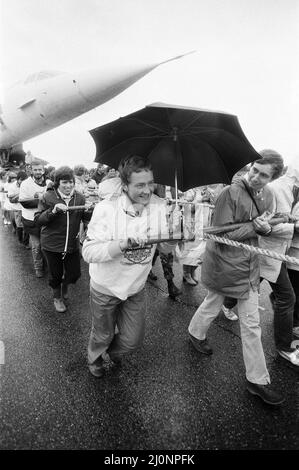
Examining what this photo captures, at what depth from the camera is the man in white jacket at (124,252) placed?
1878mm

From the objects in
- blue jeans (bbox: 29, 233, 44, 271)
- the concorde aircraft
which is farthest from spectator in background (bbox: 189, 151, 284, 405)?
the concorde aircraft

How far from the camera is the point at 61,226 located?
347cm

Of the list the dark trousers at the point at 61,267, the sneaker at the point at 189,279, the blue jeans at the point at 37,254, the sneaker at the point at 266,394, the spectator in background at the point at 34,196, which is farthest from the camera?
the blue jeans at the point at 37,254

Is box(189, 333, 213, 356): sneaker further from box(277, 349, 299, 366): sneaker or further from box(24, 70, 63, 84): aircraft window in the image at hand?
box(24, 70, 63, 84): aircraft window

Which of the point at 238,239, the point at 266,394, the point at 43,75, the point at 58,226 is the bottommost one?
the point at 266,394

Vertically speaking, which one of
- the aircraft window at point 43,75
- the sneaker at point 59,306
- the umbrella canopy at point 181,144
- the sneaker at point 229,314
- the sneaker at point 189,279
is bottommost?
the sneaker at point 189,279

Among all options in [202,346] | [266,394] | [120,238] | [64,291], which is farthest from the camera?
[64,291]

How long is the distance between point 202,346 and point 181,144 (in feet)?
6.99

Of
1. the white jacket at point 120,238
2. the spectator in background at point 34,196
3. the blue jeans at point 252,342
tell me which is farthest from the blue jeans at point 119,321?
the spectator in background at point 34,196

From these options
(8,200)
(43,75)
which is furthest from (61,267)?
(43,75)

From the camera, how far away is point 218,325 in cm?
336

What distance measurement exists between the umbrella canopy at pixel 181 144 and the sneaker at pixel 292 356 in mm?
1943

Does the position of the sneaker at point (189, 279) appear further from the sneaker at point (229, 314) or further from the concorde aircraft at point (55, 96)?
the concorde aircraft at point (55, 96)

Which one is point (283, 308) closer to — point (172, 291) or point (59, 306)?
point (172, 291)
